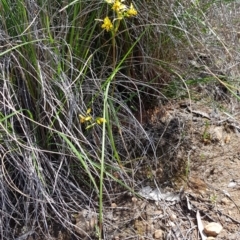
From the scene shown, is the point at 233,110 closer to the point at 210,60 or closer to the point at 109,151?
the point at 210,60

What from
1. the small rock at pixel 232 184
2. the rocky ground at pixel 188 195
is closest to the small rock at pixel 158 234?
the rocky ground at pixel 188 195

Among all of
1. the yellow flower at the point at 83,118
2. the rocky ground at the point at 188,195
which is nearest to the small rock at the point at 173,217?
the rocky ground at the point at 188,195

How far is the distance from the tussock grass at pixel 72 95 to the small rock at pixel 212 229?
261mm

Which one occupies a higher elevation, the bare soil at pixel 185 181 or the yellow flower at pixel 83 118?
the yellow flower at pixel 83 118

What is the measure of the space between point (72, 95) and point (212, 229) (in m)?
0.58

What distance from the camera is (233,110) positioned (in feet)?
6.79

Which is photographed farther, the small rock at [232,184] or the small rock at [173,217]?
the small rock at [232,184]

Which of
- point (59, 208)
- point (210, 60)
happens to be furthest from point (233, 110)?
point (59, 208)

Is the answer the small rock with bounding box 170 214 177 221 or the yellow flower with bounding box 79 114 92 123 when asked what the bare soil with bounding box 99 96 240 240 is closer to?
the small rock with bounding box 170 214 177 221

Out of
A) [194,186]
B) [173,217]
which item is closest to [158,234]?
[173,217]

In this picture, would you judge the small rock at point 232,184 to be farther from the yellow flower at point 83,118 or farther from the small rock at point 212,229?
the yellow flower at point 83,118

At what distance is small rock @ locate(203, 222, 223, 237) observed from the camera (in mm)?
1637

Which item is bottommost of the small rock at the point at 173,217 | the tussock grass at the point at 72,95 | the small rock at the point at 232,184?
the small rock at the point at 232,184

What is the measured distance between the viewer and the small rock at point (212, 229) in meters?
1.64
